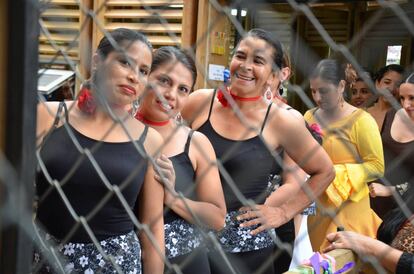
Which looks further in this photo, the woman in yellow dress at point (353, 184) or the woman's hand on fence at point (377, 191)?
the woman's hand on fence at point (377, 191)

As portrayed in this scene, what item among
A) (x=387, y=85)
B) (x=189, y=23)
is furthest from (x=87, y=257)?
(x=189, y=23)

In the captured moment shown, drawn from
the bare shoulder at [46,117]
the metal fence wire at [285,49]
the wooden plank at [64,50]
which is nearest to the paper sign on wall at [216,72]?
the metal fence wire at [285,49]

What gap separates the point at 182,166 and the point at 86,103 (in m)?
0.36

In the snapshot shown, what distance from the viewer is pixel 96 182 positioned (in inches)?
67.2

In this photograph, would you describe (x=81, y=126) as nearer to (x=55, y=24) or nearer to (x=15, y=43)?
(x=55, y=24)

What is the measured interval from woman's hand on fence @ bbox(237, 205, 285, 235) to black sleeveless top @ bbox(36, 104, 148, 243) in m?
0.54

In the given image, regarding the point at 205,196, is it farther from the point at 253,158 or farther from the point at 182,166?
the point at 253,158

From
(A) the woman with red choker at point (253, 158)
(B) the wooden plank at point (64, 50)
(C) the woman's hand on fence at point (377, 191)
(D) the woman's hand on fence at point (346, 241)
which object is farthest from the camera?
(C) the woman's hand on fence at point (377, 191)

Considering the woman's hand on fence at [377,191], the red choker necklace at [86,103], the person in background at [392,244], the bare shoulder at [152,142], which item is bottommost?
the woman's hand on fence at [377,191]

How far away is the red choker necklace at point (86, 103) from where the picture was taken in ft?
5.93

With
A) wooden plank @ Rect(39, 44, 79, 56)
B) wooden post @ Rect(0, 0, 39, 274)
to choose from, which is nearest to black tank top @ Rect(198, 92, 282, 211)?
wooden plank @ Rect(39, 44, 79, 56)

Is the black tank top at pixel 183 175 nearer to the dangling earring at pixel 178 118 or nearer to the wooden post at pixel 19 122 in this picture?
the dangling earring at pixel 178 118

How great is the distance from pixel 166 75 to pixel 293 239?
3.69 ft

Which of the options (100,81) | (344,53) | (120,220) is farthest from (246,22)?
(120,220)
